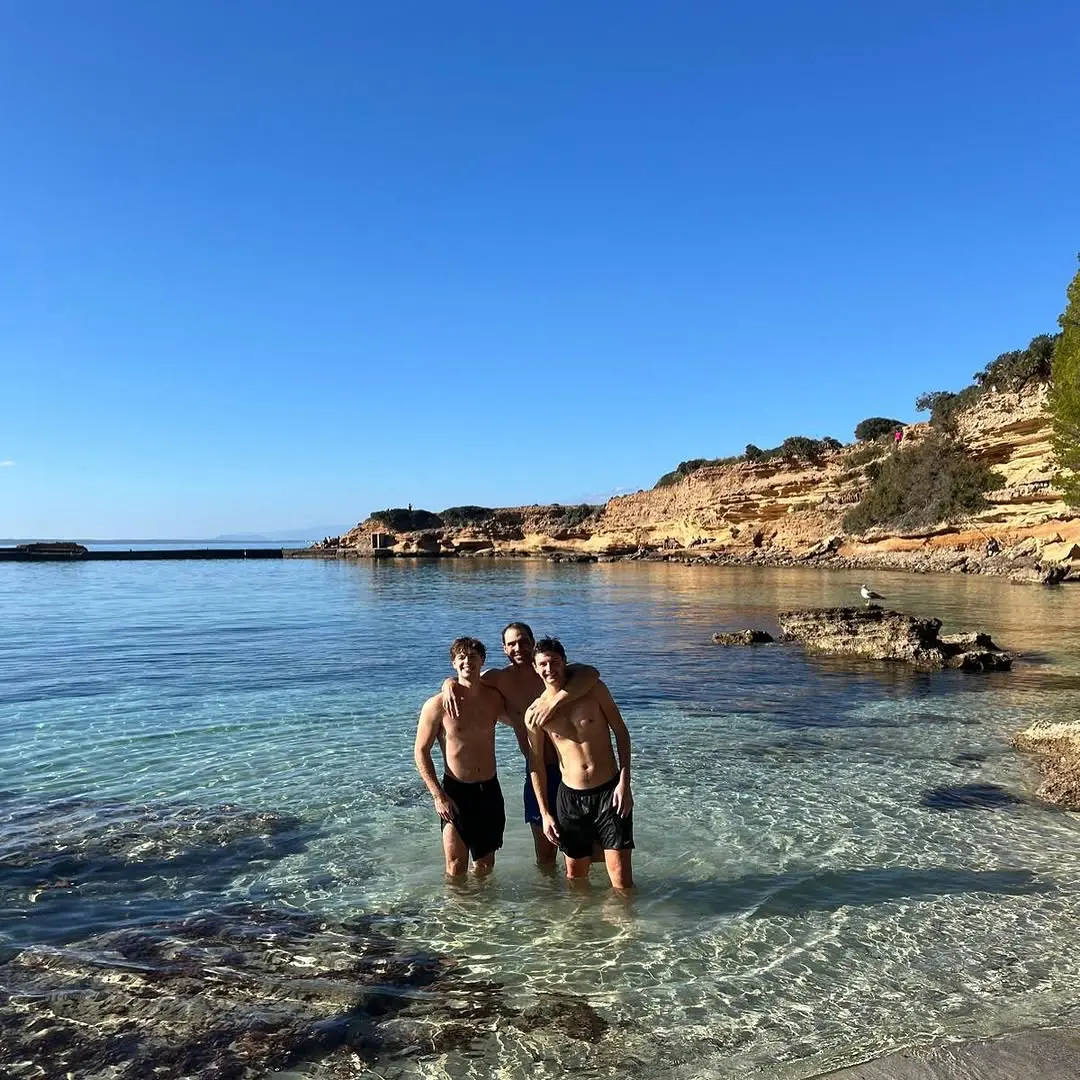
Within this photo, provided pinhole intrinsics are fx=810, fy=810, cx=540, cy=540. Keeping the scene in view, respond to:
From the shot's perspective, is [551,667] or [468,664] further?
[468,664]

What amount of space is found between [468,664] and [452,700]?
12.4 inches

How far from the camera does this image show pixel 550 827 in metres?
5.34

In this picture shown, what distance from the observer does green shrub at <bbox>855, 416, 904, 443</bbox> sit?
69.2m

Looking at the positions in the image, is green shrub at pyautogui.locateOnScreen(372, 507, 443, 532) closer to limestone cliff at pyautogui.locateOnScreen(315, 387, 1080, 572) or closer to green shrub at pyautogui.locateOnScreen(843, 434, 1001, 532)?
limestone cliff at pyautogui.locateOnScreen(315, 387, 1080, 572)

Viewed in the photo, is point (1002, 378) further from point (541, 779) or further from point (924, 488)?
point (541, 779)

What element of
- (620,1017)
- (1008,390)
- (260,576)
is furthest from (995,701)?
(260,576)

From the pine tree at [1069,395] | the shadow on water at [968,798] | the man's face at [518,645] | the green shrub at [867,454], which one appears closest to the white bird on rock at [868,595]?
the pine tree at [1069,395]

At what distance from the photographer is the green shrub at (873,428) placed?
69250 millimetres

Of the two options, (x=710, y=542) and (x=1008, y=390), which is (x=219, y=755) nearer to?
(x=1008, y=390)

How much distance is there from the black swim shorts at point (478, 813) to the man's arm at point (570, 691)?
73 centimetres

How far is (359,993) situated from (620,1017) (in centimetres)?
139

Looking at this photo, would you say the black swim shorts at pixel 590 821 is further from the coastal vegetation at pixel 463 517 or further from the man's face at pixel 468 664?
the coastal vegetation at pixel 463 517

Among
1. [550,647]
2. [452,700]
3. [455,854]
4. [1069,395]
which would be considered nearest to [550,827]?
[455,854]

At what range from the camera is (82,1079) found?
3.64m
